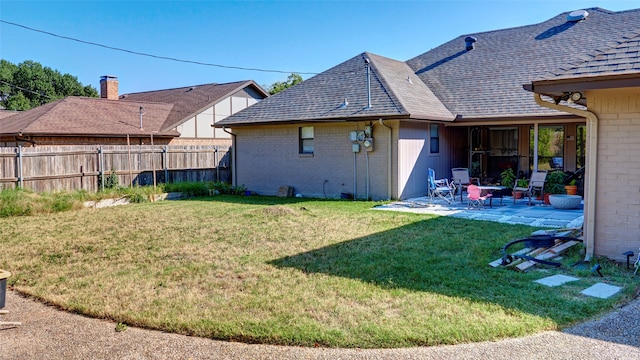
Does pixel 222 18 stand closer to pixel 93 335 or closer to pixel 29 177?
pixel 29 177

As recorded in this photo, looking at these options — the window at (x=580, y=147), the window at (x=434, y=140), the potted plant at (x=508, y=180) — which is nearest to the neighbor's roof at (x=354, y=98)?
the window at (x=434, y=140)

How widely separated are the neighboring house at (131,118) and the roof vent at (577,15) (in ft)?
53.0

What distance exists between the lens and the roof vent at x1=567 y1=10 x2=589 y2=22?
17.2 metres

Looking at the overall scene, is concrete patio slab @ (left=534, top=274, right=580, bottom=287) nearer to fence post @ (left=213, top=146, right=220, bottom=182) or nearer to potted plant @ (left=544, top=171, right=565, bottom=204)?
potted plant @ (left=544, top=171, right=565, bottom=204)

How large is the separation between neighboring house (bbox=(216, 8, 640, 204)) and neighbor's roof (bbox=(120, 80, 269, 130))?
22.9 feet

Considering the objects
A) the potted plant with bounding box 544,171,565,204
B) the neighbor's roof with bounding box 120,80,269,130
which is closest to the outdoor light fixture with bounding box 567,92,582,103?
the potted plant with bounding box 544,171,565,204

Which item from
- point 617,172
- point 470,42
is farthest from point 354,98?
point 617,172

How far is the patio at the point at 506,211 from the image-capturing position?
10.2 m

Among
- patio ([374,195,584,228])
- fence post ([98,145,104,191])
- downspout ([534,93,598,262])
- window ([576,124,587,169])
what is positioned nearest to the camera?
downspout ([534,93,598,262])

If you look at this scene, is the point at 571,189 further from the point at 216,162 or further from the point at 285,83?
the point at 285,83

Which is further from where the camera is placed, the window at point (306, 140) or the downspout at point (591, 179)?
the window at point (306, 140)

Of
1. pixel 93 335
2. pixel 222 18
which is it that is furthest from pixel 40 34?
pixel 93 335

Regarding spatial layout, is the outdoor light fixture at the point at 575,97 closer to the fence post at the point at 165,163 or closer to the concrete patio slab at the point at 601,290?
the concrete patio slab at the point at 601,290

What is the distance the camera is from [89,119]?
2167 centimetres
